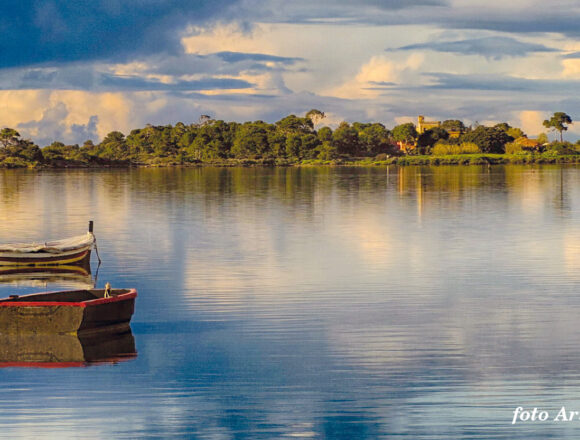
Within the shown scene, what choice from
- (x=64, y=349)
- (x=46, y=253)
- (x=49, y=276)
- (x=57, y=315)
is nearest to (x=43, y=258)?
(x=46, y=253)

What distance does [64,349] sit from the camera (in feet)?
70.0

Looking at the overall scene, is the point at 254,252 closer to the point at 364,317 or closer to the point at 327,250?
the point at 327,250

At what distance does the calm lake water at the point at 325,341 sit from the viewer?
16.8m

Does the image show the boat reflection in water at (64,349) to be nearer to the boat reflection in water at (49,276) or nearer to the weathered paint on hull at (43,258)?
the boat reflection in water at (49,276)

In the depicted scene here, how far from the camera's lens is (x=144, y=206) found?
249 feet

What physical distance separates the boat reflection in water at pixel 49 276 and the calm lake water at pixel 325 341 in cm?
29

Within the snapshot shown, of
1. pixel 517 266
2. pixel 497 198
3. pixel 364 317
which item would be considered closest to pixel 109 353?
pixel 364 317

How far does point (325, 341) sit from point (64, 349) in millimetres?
6675

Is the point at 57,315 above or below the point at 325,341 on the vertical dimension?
above

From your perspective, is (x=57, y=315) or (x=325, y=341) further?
(x=325, y=341)

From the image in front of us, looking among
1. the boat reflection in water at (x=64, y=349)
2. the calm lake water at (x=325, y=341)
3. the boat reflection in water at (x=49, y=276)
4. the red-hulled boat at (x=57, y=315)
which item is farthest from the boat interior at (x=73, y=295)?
the boat reflection in water at (x=49, y=276)

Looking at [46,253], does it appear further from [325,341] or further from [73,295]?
[325,341]

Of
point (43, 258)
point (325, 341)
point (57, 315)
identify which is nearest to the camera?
point (57, 315)

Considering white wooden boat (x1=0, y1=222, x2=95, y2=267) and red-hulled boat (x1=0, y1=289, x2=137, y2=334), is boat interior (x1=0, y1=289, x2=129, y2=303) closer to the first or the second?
red-hulled boat (x1=0, y1=289, x2=137, y2=334)
